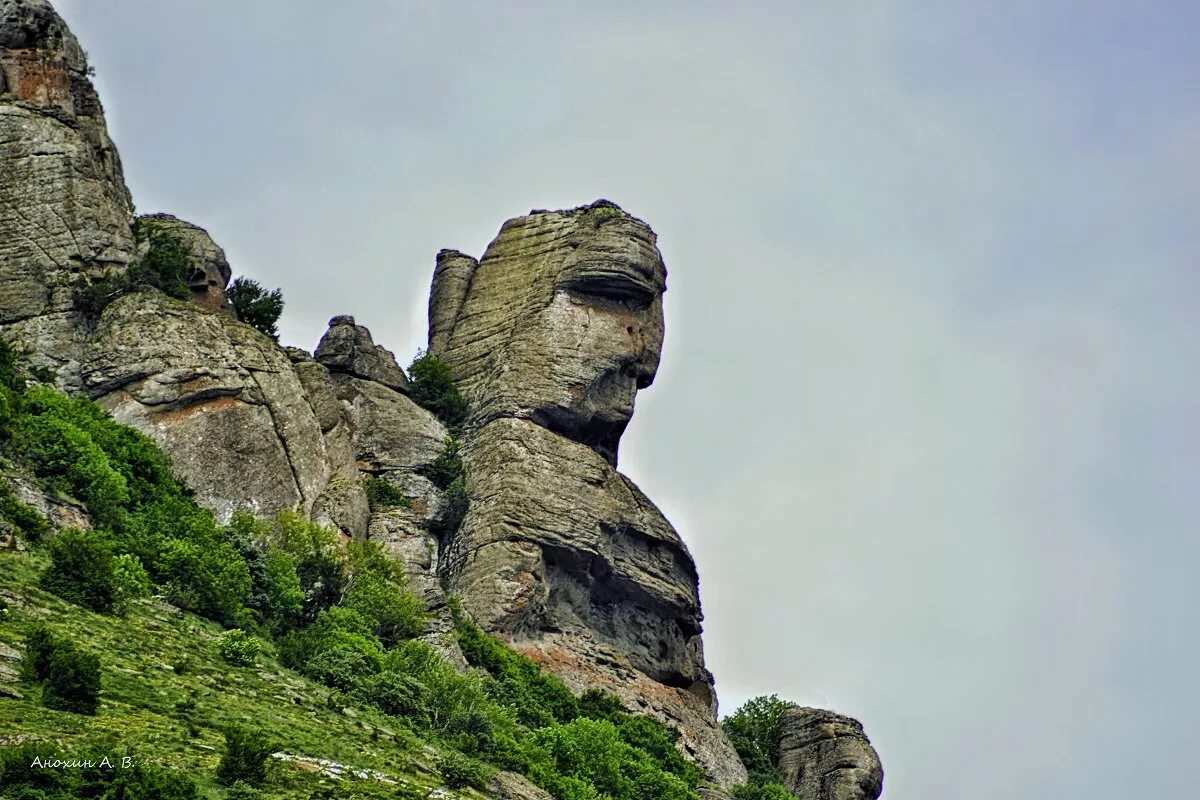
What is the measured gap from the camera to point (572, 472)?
78.3 metres

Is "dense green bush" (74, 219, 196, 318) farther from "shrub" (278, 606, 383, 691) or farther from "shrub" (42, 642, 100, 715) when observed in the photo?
"shrub" (42, 642, 100, 715)

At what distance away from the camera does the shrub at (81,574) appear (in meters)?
41.2

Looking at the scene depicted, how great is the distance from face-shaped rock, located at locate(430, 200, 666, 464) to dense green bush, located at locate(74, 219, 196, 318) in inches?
680

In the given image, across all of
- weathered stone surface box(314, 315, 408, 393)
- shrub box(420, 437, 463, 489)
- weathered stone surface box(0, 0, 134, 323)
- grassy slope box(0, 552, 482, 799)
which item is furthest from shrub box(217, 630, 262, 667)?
weathered stone surface box(314, 315, 408, 393)

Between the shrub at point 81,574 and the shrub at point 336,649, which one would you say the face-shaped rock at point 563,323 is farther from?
the shrub at point 81,574

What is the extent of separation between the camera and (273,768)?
32281 mm

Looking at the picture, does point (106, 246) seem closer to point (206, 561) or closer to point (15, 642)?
point (206, 561)

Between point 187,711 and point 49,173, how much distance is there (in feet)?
125

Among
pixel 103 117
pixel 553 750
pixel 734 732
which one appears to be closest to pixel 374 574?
pixel 553 750

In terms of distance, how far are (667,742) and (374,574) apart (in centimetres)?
1576

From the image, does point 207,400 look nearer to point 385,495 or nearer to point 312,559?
point 312,559

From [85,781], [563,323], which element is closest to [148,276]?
[563,323]

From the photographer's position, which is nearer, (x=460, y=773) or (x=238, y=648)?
(x=460, y=773)

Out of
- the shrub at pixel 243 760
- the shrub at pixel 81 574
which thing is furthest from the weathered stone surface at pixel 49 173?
the shrub at pixel 243 760
